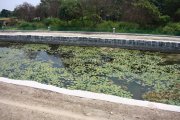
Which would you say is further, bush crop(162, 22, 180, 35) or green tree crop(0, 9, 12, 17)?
green tree crop(0, 9, 12, 17)

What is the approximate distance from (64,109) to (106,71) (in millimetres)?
7696

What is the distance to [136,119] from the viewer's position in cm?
733

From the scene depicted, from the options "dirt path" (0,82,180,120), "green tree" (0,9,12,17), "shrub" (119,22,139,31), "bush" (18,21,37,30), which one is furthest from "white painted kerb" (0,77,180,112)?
"green tree" (0,9,12,17)

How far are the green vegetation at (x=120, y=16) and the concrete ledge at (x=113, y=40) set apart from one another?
3.00 metres

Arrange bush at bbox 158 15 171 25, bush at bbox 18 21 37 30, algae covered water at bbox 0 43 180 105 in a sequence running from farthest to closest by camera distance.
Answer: bush at bbox 18 21 37 30 < bush at bbox 158 15 171 25 < algae covered water at bbox 0 43 180 105

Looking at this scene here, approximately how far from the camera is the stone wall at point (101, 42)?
891 inches

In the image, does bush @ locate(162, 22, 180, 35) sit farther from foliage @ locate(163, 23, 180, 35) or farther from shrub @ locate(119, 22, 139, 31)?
shrub @ locate(119, 22, 139, 31)

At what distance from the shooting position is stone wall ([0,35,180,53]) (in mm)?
22641

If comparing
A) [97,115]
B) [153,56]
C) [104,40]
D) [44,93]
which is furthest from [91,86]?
[104,40]

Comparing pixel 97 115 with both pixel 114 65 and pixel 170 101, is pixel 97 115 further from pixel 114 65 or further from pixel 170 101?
pixel 114 65

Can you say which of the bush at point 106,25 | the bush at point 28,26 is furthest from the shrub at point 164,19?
the bush at point 28,26

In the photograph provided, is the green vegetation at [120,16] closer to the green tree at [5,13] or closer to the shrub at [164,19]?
the shrub at [164,19]

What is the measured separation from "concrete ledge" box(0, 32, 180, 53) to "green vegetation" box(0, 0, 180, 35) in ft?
9.85

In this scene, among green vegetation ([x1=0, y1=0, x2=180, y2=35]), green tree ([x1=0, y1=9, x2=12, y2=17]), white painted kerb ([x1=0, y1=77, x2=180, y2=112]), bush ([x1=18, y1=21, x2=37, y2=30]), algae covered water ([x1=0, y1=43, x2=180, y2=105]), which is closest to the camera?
white painted kerb ([x1=0, y1=77, x2=180, y2=112])
